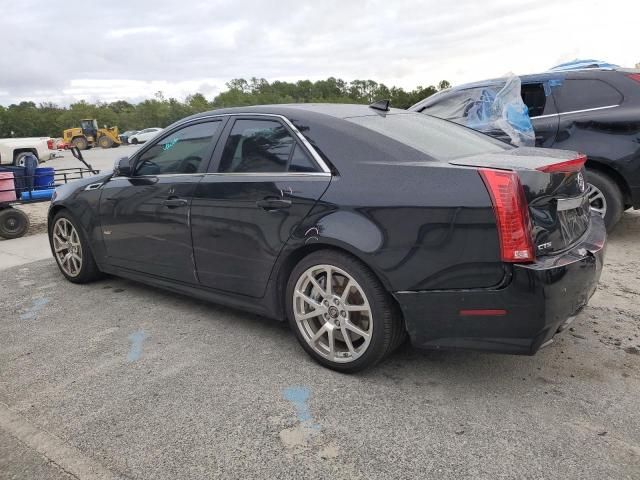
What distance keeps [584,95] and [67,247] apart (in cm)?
551

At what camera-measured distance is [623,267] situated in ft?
15.5

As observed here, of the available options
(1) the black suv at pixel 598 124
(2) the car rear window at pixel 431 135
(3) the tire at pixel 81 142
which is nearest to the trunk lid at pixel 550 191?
(2) the car rear window at pixel 431 135

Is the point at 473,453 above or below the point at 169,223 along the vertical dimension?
below

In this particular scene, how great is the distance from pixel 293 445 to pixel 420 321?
0.87 m

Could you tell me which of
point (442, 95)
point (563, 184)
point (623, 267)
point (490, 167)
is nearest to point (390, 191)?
point (490, 167)

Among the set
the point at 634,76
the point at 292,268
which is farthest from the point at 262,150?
the point at 634,76

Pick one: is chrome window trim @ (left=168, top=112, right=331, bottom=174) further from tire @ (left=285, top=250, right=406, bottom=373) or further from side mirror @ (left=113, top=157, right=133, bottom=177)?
side mirror @ (left=113, top=157, right=133, bottom=177)

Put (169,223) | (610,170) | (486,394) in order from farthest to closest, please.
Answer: (610,170) → (169,223) → (486,394)

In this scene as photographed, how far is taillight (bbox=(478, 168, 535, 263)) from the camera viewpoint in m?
2.36

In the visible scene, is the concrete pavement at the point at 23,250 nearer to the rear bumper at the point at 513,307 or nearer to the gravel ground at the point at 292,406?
the gravel ground at the point at 292,406

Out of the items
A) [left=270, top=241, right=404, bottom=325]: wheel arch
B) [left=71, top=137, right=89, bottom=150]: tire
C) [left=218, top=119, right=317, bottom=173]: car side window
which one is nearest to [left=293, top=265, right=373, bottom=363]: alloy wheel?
[left=270, top=241, right=404, bottom=325]: wheel arch

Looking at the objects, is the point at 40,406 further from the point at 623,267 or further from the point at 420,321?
the point at 623,267

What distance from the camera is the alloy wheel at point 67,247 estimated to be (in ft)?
15.8

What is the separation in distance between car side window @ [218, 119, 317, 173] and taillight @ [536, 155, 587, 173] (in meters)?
1.24
